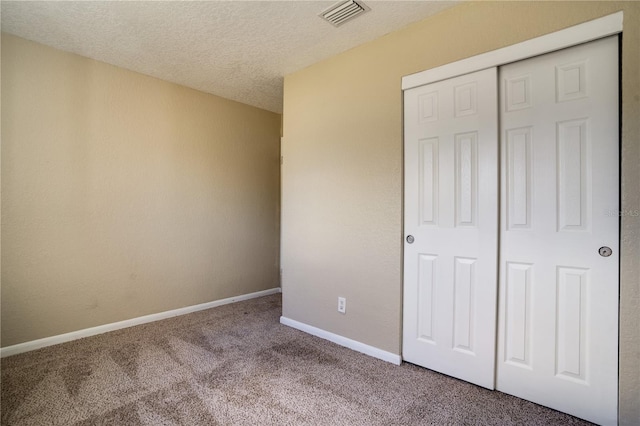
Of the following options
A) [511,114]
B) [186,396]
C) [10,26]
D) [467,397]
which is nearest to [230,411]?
[186,396]

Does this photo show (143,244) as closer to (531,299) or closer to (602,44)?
(531,299)

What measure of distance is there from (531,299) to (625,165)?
0.83 meters

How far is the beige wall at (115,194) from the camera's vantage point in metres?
2.49

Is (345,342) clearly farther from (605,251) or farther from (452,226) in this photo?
(605,251)

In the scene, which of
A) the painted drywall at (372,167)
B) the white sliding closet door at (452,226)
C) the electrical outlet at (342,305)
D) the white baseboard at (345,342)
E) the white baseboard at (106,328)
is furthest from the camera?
the electrical outlet at (342,305)

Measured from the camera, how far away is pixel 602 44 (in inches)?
64.4

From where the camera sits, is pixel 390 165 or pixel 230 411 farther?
pixel 390 165

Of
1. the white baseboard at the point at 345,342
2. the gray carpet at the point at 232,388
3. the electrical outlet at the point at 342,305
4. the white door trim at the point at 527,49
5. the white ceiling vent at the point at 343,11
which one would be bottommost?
the gray carpet at the point at 232,388

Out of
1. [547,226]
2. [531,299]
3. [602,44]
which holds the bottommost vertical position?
[531,299]

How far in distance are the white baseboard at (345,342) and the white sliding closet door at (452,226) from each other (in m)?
0.11

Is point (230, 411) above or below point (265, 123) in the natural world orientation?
below

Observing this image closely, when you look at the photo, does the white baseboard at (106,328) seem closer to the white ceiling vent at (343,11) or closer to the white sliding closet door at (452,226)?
the white sliding closet door at (452,226)

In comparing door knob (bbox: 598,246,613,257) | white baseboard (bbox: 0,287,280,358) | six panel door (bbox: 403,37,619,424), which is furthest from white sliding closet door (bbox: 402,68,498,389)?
white baseboard (bbox: 0,287,280,358)

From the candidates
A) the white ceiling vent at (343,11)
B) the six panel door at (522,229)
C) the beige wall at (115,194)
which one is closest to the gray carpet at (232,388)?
the six panel door at (522,229)
